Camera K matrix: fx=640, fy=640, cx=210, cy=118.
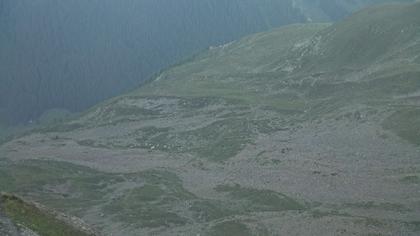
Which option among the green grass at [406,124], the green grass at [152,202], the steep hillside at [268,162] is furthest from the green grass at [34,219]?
the green grass at [406,124]

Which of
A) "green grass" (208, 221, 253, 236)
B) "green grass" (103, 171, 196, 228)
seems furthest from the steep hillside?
"green grass" (103, 171, 196, 228)

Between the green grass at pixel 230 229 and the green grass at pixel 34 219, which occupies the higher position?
the green grass at pixel 34 219

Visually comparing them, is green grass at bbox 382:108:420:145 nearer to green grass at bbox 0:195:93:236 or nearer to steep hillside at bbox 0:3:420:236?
steep hillside at bbox 0:3:420:236

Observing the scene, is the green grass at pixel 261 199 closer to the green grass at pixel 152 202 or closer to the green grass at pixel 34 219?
the green grass at pixel 152 202

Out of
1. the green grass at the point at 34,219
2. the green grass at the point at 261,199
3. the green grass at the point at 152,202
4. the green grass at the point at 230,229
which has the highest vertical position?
the green grass at the point at 34,219

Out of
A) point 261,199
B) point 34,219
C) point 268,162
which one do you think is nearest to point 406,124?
point 268,162

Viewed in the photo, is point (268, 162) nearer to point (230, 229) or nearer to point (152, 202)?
point (152, 202)
